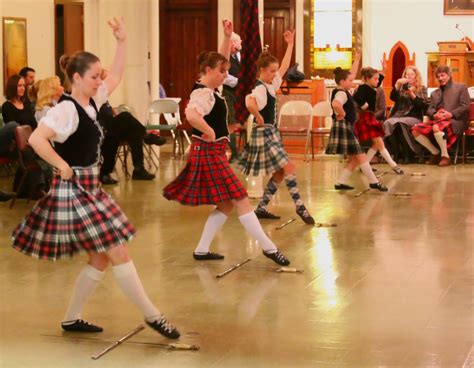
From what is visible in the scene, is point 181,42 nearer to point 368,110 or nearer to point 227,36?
point 368,110

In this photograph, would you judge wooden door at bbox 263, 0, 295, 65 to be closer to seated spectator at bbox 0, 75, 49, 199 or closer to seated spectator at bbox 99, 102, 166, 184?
seated spectator at bbox 99, 102, 166, 184

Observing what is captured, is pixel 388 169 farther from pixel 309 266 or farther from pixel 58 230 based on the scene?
pixel 58 230

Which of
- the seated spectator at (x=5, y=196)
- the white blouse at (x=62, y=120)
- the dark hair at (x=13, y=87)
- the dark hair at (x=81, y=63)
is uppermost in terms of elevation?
the dark hair at (x=81, y=63)

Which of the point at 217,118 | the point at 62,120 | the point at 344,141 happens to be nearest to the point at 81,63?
the point at 62,120

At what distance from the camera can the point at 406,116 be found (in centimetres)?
1310

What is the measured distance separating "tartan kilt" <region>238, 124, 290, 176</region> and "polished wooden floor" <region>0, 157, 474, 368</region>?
500 millimetres

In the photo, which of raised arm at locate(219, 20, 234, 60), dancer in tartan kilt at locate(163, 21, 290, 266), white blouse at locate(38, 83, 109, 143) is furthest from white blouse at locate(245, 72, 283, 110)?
white blouse at locate(38, 83, 109, 143)

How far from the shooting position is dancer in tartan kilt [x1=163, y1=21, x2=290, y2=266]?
606cm

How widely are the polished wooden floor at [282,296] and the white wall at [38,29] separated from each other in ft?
14.6

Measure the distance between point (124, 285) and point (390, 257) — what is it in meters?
2.65

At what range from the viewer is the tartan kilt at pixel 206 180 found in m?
6.10

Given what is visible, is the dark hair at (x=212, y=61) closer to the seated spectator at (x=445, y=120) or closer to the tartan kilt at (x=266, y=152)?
the tartan kilt at (x=266, y=152)

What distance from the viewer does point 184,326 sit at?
481 cm

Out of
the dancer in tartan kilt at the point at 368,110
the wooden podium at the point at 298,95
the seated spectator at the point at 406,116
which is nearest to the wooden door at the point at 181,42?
the wooden podium at the point at 298,95
